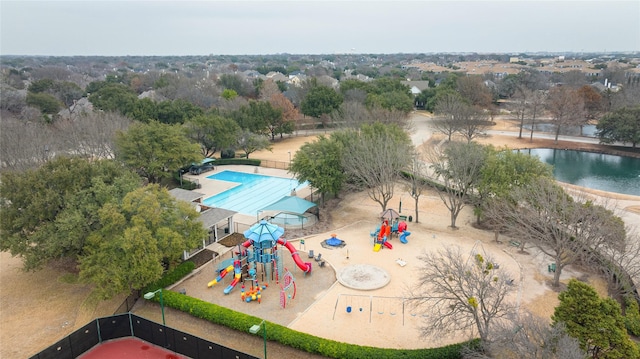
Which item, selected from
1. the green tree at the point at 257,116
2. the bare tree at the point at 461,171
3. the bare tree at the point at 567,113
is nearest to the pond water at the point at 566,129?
the bare tree at the point at 567,113

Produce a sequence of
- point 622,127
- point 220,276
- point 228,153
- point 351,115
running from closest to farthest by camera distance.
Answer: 1. point 220,276
2. point 228,153
3. point 622,127
4. point 351,115

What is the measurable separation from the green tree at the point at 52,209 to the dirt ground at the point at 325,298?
2.26 m

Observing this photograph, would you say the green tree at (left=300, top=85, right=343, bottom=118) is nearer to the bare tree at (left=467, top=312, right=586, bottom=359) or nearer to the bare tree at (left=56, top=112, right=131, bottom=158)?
the bare tree at (left=56, top=112, right=131, bottom=158)

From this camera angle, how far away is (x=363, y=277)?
78.5 feet

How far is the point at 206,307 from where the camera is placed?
20.3 meters

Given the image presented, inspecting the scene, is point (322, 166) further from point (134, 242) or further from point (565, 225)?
point (565, 225)

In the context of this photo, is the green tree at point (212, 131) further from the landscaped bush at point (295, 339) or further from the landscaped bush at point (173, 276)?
the landscaped bush at point (295, 339)

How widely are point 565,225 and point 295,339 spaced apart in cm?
1579

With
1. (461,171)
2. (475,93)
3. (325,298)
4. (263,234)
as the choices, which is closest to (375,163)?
(461,171)

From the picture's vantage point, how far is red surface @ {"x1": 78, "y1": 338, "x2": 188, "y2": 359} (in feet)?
60.0

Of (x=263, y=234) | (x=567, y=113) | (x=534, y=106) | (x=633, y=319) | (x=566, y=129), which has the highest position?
(x=534, y=106)

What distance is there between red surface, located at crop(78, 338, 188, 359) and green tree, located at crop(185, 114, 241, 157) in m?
32.4

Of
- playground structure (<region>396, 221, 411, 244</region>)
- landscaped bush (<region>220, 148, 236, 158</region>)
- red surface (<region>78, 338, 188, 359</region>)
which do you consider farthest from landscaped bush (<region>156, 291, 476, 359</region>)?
landscaped bush (<region>220, 148, 236, 158</region>)

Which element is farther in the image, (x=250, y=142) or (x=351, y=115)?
(x=351, y=115)
